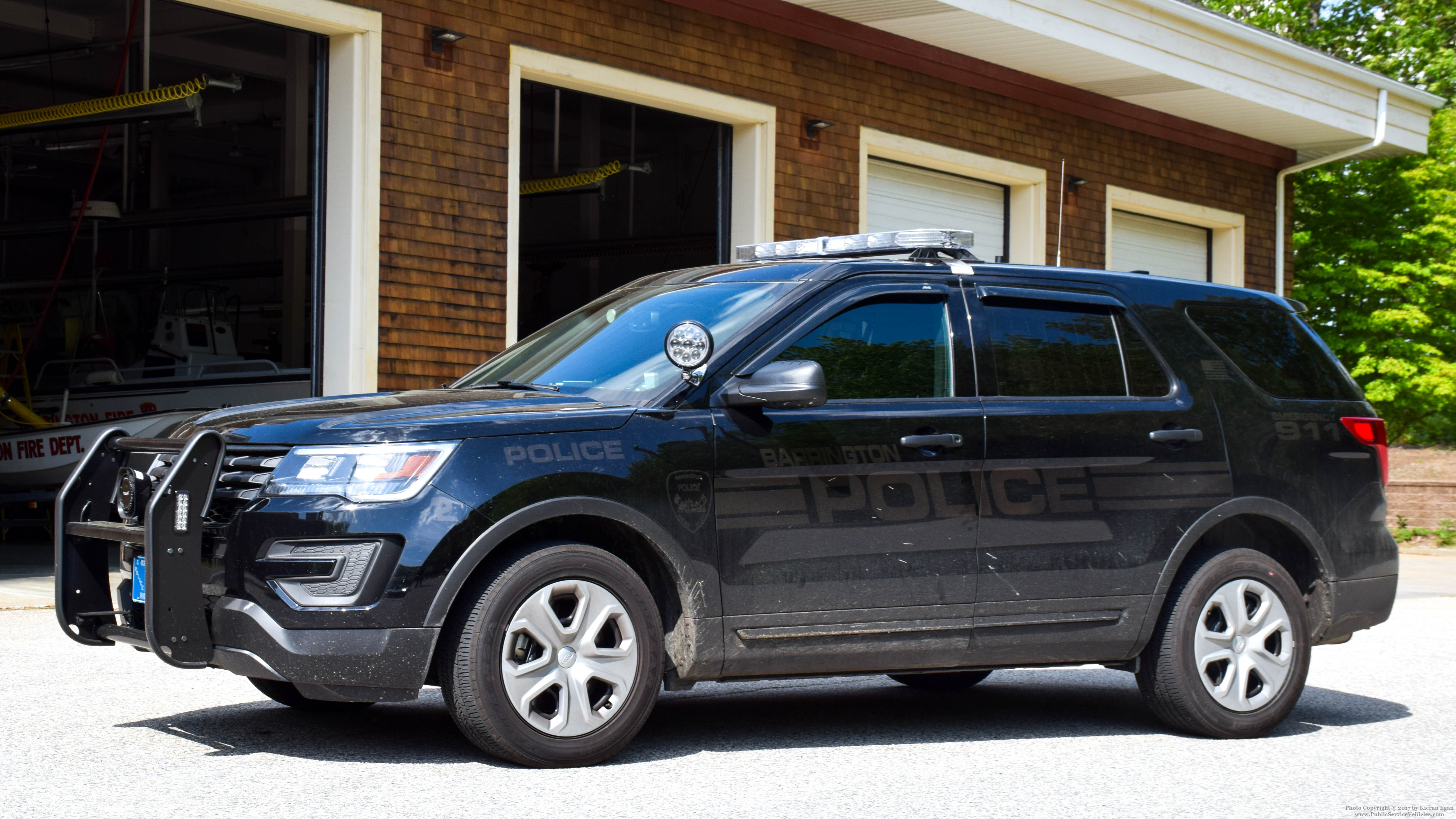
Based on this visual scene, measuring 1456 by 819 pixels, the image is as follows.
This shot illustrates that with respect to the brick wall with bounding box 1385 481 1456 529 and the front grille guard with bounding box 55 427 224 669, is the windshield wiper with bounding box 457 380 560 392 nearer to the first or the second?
the front grille guard with bounding box 55 427 224 669

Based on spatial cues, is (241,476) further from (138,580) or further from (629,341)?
(629,341)

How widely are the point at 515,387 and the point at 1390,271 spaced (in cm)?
2336

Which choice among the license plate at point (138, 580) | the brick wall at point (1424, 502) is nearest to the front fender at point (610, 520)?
the license plate at point (138, 580)

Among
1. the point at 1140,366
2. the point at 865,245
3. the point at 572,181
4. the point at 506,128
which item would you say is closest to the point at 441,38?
the point at 506,128

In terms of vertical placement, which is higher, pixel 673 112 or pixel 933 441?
pixel 673 112

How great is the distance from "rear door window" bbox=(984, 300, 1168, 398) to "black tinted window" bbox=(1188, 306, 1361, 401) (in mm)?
434

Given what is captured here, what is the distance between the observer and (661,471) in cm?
551

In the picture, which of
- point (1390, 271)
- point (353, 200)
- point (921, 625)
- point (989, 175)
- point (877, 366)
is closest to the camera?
point (921, 625)

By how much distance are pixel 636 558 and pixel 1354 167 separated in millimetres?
24443

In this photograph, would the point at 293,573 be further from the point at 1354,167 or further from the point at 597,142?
the point at 1354,167

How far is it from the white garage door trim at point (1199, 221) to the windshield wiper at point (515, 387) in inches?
521

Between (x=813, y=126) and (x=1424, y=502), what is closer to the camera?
(x=813, y=126)

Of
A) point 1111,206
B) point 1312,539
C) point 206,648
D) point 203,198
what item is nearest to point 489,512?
point 206,648

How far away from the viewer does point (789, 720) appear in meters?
6.75
